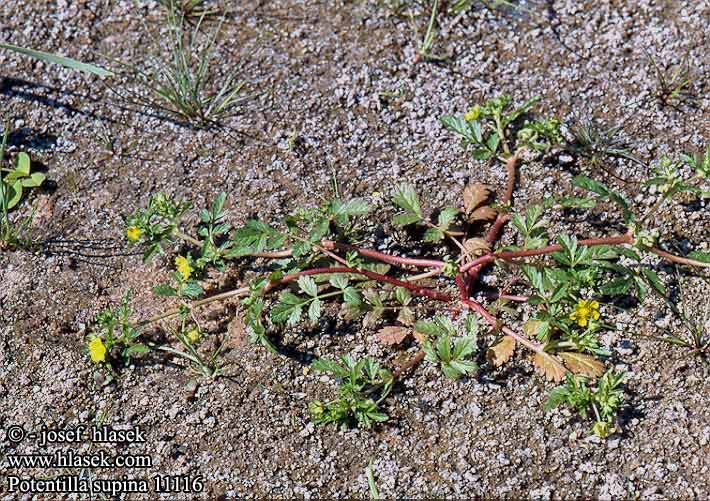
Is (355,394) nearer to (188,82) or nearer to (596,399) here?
(596,399)

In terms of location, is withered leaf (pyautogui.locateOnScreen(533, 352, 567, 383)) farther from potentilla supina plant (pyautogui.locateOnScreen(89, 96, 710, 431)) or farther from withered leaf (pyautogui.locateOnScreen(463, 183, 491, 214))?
Answer: withered leaf (pyautogui.locateOnScreen(463, 183, 491, 214))

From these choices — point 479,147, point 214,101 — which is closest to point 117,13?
point 214,101

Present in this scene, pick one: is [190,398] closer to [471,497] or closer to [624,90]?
[471,497]

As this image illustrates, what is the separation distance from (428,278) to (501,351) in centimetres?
36

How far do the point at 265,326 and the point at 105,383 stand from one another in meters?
0.51

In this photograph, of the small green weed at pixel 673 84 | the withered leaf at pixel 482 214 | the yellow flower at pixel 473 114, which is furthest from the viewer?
the small green weed at pixel 673 84

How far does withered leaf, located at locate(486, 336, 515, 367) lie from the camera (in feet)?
8.71

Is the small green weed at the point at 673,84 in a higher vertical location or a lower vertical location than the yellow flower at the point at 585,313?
higher

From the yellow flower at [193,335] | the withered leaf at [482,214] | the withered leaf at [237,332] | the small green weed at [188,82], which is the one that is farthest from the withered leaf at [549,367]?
the small green weed at [188,82]

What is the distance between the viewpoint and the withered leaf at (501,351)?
2654 mm

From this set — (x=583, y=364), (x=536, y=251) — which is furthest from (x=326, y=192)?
(x=583, y=364)

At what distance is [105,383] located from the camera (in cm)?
271

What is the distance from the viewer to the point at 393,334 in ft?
8.93

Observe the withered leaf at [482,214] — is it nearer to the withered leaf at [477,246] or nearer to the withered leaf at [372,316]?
the withered leaf at [477,246]
